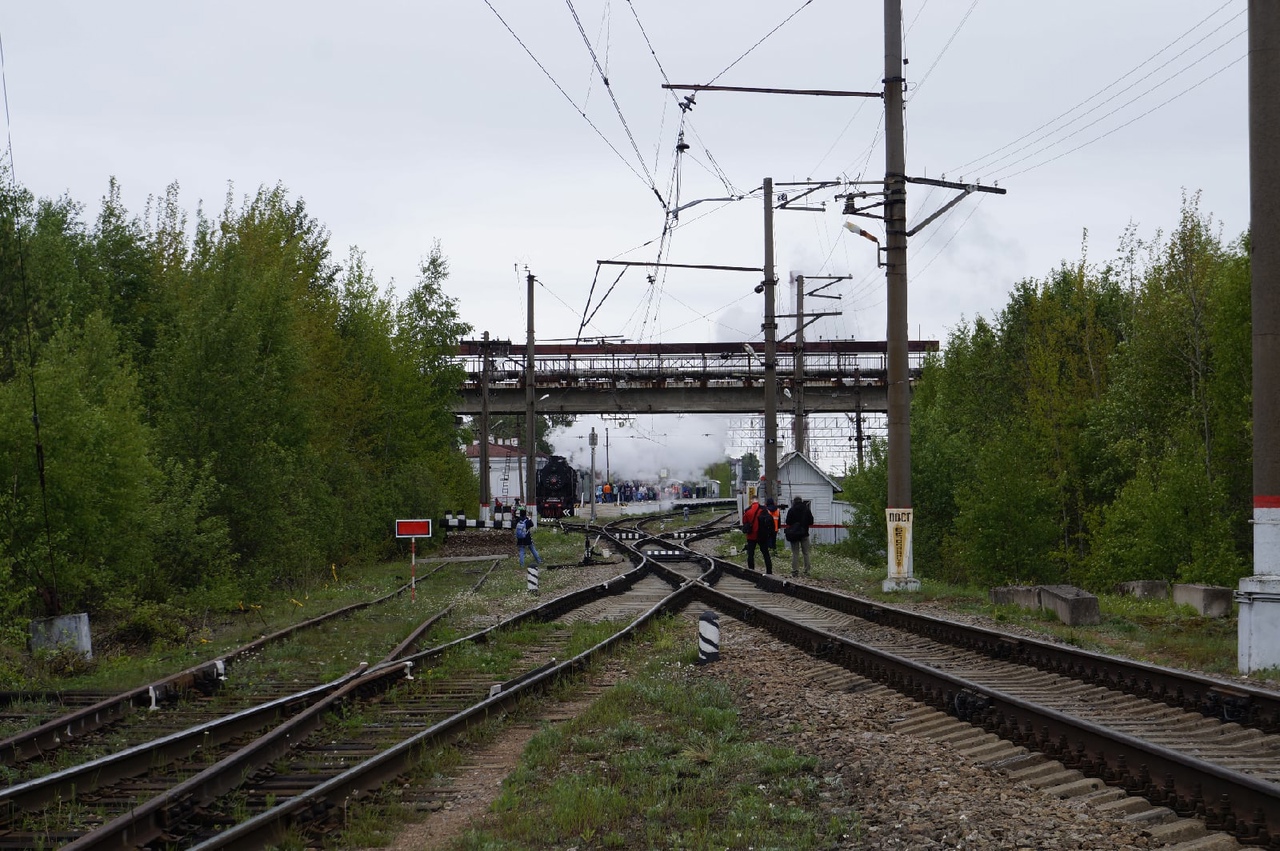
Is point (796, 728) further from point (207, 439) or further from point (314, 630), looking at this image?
point (207, 439)

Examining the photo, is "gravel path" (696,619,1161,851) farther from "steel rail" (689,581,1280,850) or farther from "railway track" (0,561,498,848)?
"railway track" (0,561,498,848)

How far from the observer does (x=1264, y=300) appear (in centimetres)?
1219

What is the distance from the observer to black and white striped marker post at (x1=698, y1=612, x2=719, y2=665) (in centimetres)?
1379

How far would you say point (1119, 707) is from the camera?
978cm

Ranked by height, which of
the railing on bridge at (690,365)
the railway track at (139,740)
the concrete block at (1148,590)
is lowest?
the concrete block at (1148,590)

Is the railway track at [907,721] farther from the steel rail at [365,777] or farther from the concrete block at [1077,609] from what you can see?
the concrete block at [1077,609]

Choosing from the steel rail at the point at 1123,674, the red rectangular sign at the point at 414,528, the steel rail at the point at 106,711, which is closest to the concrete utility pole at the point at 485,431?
the red rectangular sign at the point at 414,528

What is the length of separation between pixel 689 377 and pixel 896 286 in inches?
1465

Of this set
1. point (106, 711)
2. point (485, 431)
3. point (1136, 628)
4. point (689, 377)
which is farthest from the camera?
point (689, 377)

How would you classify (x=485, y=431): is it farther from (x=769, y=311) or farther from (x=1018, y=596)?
(x=1018, y=596)

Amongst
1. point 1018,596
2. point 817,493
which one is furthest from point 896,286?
point 817,493

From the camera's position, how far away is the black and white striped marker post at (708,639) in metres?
13.8

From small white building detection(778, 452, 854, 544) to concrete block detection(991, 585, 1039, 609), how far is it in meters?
23.0

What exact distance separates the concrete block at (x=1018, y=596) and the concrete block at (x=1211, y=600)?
82.2 inches
